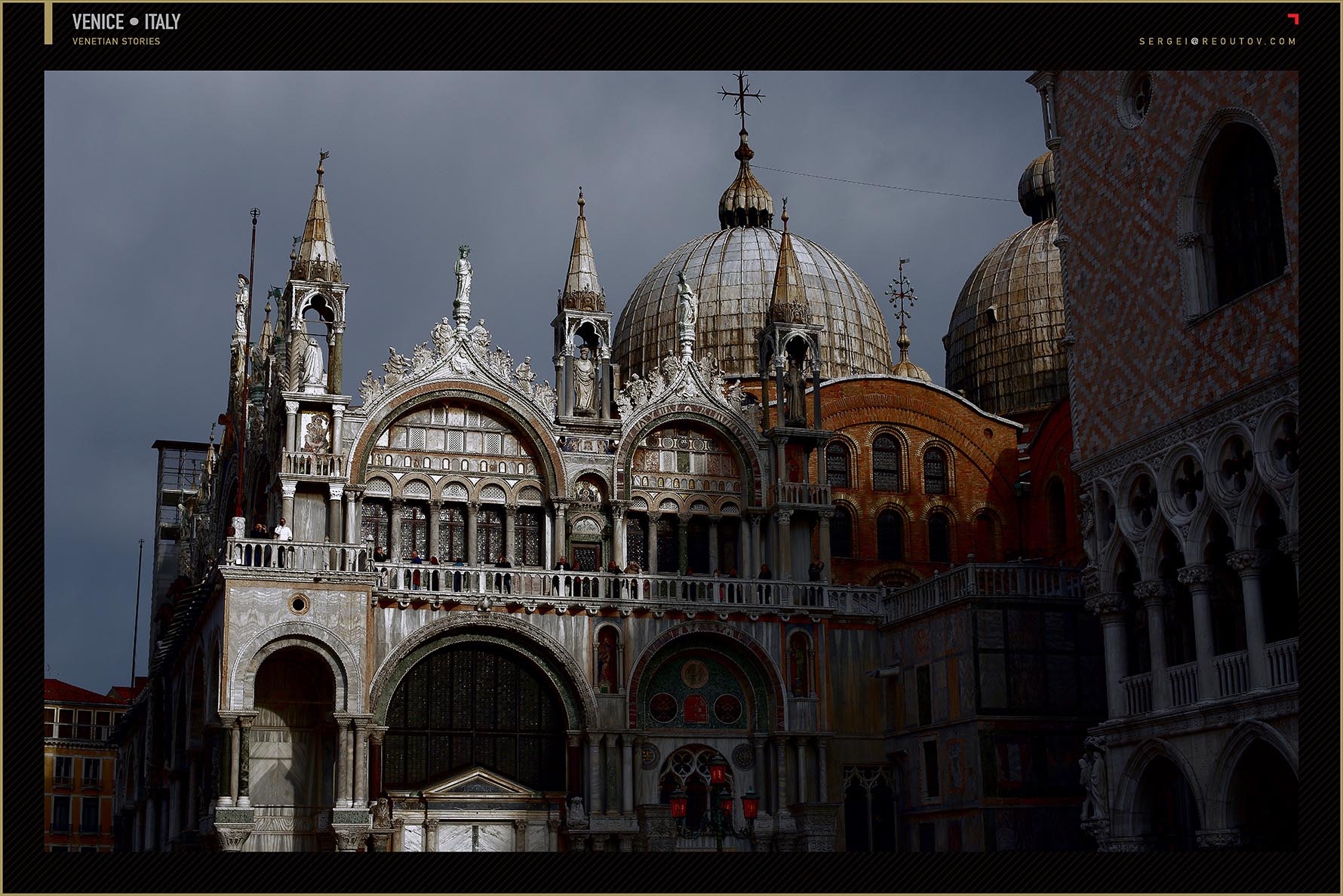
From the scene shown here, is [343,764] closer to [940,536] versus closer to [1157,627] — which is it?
[1157,627]

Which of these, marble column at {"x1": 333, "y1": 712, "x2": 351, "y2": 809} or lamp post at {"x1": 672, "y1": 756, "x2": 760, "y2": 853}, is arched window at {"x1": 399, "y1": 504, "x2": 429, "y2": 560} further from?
lamp post at {"x1": 672, "y1": 756, "x2": 760, "y2": 853}

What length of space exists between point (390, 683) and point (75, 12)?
21.6m

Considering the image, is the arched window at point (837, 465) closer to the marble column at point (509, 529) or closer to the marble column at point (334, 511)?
the marble column at point (509, 529)

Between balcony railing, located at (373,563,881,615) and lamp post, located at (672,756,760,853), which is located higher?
balcony railing, located at (373,563,881,615)

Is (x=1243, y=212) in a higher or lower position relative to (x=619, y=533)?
higher

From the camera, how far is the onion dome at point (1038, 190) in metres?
52.5

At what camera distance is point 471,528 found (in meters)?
32.9

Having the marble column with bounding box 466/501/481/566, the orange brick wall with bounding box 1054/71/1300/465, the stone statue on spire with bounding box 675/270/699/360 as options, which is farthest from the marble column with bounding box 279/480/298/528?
the orange brick wall with bounding box 1054/71/1300/465

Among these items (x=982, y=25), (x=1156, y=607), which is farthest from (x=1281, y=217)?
(x=982, y=25)

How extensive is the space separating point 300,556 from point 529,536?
18.5 feet

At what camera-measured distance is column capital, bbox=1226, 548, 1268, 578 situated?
21938 millimetres

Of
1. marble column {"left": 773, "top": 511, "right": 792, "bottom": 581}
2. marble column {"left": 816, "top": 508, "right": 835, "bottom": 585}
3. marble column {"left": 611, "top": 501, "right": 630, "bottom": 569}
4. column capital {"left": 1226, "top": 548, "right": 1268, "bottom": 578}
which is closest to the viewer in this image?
column capital {"left": 1226, "top": 548, "right": 1268, "bottom": 578}

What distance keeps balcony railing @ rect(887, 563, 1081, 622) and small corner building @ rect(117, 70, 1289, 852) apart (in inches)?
2.7

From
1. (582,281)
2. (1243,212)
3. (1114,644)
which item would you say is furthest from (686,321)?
(1243,212)
